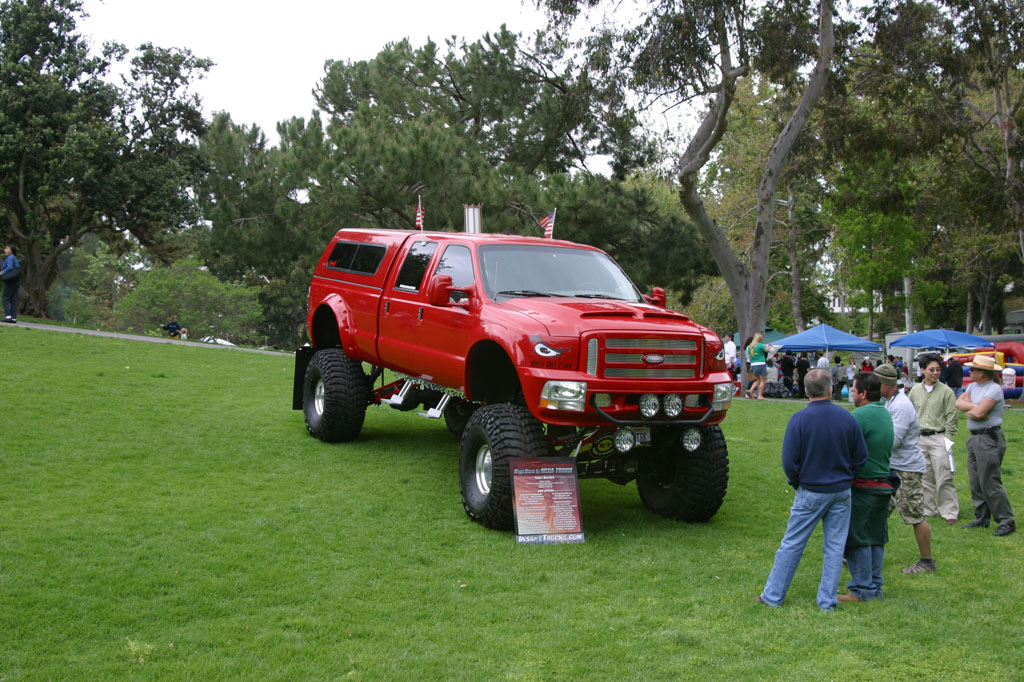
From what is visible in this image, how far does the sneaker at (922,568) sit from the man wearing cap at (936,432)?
1744 mm

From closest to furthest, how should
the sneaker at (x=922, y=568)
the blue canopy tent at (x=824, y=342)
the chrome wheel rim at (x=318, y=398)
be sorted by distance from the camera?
the sneaker at (x=922, y=568)
the chrome wheel rim at (x=318, y=398)
the blue canopy tent at (x=824, y=342)

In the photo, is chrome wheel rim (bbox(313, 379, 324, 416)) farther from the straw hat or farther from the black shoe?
the black shoe

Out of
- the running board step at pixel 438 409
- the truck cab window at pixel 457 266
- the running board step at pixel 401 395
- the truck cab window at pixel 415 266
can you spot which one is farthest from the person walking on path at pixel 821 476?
the running board step at pixel 401 395

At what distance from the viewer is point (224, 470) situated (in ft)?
31.3

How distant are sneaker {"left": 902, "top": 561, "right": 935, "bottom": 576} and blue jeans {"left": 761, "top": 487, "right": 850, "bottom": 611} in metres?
1.40

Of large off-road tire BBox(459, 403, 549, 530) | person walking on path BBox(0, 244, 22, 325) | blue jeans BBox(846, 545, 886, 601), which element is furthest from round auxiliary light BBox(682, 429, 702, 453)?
person walking on path BBox(0, 244, 22, 325)

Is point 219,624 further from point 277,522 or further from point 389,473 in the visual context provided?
point 389,473

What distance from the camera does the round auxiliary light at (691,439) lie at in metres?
8.03

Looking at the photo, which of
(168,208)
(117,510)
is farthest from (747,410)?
(168,208)

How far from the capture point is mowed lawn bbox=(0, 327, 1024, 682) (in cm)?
508

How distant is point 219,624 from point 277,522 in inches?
87.7

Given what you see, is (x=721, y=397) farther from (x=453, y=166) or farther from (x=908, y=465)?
(x=453, y=166)

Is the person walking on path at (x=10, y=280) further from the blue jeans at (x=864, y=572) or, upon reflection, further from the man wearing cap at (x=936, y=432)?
the blue jeans at (x=864, y=572)

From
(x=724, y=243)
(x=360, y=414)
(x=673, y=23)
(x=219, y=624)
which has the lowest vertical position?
(x=219, y=624)
